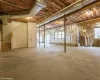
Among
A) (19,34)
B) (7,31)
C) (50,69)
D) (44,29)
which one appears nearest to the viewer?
(50,69)

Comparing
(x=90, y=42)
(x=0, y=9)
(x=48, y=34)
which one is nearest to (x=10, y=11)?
(x=0, y=9)

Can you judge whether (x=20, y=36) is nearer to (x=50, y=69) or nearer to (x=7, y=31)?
(x=7, y=31)

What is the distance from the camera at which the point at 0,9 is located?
20.0 ft

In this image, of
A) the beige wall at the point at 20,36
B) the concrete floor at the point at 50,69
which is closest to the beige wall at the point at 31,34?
the beige wall at the point at 20,36

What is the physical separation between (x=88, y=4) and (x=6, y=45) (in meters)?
6.46

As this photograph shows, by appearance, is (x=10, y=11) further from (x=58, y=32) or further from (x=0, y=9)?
(x=58, y=32)

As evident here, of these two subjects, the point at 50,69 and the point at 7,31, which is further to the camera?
the point at 7,31

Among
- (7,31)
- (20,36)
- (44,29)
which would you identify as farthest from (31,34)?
(7,31)

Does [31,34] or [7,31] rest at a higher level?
[7,31]

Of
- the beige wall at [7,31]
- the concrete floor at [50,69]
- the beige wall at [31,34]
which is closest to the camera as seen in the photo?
the concrete floor at [50,69]

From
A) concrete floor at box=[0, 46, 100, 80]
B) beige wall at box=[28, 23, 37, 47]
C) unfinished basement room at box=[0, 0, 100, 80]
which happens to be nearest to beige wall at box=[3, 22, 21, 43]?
unfinished basement room at box=[0, 0, 100, 80]

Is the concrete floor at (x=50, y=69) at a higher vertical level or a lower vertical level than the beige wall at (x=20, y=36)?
lower

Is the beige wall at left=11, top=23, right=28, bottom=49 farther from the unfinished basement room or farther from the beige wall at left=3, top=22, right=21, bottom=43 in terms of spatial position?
the beige wall at left=3, top=22, right=21, bottom=43

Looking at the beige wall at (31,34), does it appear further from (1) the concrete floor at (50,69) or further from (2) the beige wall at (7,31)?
(1) the concrete floor at (50,69)
